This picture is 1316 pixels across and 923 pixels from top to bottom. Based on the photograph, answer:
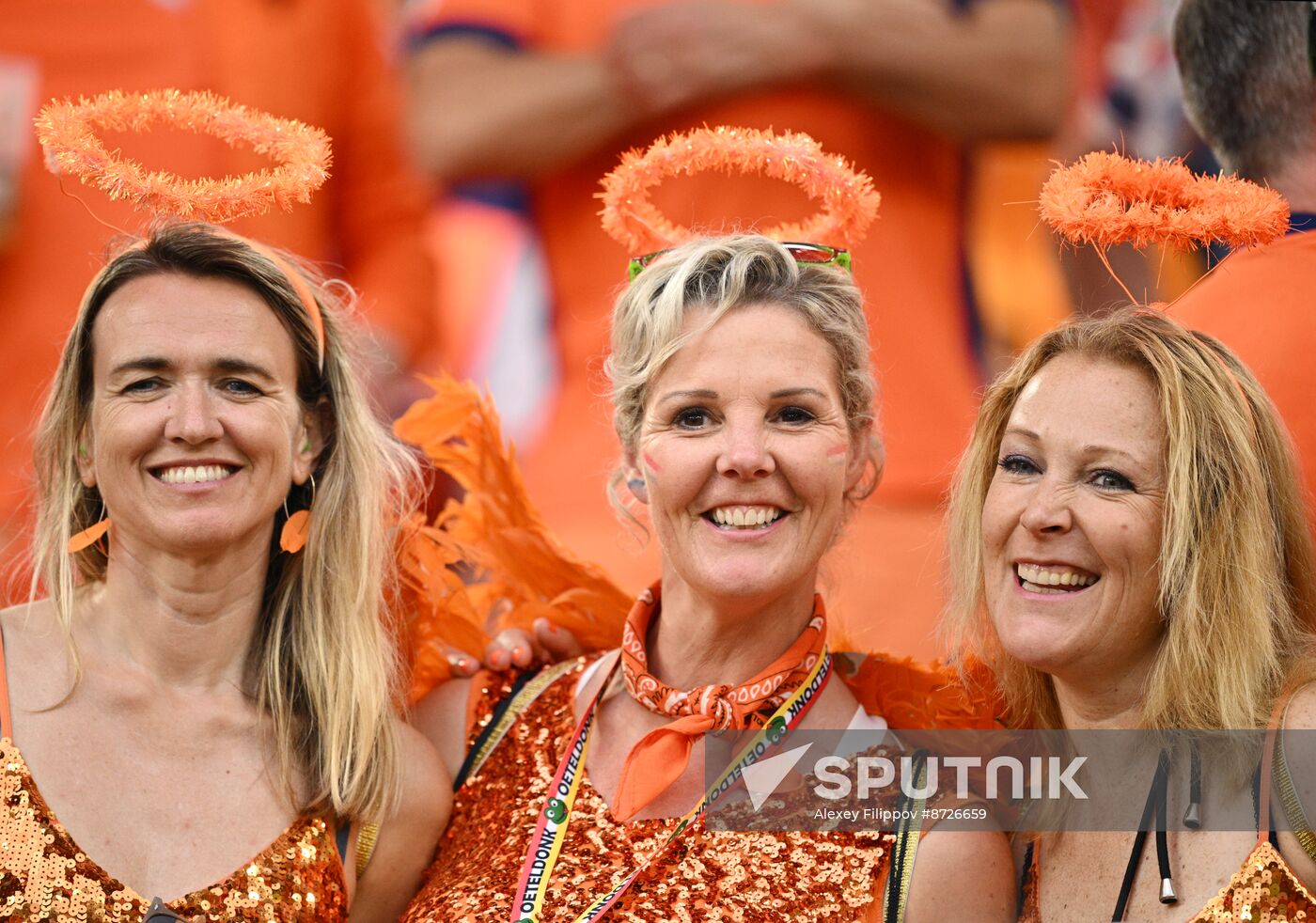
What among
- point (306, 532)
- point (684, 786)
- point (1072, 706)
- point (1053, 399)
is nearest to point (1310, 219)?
point (1053, 399)

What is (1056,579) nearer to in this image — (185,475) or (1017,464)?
(1017,464)

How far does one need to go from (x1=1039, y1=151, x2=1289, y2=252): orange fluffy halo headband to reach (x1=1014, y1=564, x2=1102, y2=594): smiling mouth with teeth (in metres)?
0.52

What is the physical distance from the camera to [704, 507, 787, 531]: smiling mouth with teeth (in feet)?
10.0

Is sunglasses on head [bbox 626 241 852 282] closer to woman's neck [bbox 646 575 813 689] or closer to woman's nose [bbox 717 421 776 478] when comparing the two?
woman's nose [bbox 717 421 776 478]

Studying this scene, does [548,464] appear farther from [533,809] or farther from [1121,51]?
[1121,51]

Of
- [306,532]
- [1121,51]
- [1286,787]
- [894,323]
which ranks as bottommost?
[1286,787]

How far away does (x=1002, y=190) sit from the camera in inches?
205

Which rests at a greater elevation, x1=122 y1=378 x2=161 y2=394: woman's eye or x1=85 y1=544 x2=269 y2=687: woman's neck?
x1=122 y1=378 x2=161 y2=394: woman's eye

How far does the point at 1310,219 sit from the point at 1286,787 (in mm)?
1198

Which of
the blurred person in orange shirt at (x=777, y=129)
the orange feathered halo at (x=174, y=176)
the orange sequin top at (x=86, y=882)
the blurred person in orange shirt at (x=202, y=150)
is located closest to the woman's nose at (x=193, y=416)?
the orange feathered halo at (x=174, y=176)

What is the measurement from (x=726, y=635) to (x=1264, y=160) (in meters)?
1.28

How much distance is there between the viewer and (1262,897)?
103 inches

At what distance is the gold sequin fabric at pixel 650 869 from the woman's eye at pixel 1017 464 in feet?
1.89

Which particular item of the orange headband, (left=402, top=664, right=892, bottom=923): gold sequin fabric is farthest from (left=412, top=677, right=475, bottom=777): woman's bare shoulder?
the orange headband
